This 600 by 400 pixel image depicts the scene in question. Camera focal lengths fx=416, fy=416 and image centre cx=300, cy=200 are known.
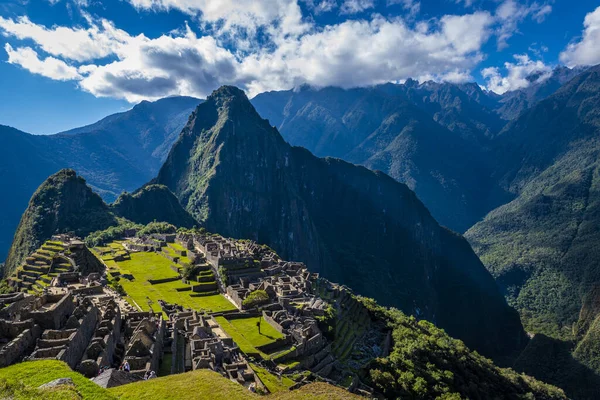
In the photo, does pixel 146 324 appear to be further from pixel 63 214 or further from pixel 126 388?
pixel 63 214

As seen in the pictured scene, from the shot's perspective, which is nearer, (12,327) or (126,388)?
(126,388)

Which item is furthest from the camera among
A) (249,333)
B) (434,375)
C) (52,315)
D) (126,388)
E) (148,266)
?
(148,266)

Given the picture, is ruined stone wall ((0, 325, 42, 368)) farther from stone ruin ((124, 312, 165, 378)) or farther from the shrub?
the shrub

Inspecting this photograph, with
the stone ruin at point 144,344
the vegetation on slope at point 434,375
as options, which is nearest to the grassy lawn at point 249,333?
the stone ruin at point 144,344

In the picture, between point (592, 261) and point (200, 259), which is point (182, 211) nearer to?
point (200, 259)

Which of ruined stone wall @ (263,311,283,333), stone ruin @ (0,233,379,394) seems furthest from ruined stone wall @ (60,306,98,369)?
ruined stone wall @ (263,311,283,333)

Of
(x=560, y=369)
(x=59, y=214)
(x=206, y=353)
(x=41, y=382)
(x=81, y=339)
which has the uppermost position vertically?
(x=59, y=214)

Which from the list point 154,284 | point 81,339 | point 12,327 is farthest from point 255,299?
point 12,327
